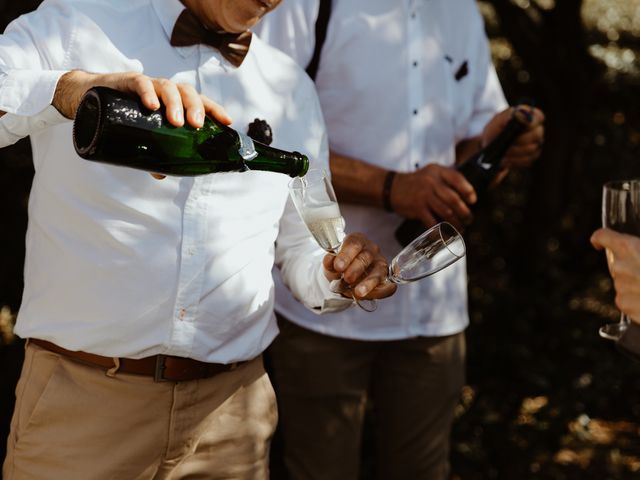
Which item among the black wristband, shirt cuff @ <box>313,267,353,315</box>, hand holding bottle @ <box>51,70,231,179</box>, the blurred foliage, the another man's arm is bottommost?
the blurred foliage

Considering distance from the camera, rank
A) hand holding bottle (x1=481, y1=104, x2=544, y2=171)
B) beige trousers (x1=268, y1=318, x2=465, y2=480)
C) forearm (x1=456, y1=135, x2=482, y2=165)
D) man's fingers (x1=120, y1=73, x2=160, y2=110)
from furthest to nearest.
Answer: forearm (x1=456, y1=135, x2=482, y2=165) → hand holding bottle (x1=481, y1=104, x2=544, y2=171) → beige trousers (x1=268, y1=318, x2=465, y2=480) → man's fingers (x1=120, y1=73, x2=160, y2=110)

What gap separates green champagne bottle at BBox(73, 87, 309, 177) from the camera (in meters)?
1.60

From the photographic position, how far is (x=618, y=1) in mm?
7379

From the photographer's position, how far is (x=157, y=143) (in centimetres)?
176

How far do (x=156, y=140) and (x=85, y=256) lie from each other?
0.44 meters

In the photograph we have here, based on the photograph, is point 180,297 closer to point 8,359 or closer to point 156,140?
point 156,140

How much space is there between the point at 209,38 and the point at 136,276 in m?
0.66

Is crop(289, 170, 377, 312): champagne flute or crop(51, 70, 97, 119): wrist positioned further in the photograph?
crop(289, 170, 377, 312): champagne flute

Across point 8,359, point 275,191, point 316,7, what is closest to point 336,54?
point 316,7

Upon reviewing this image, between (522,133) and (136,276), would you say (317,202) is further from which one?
(522,133)

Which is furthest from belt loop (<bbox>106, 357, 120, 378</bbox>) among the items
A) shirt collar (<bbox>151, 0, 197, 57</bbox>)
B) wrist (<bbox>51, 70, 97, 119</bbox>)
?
shirt collar (<bbox>151, 0, 197, 57</bbox>)

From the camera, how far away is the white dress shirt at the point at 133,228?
6.62 feet

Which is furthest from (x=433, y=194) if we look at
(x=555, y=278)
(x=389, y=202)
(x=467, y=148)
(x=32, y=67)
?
(x=555, y=278)

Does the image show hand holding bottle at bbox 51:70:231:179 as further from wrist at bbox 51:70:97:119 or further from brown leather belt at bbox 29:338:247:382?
brown leather belt at bbox 29:338:247:382
